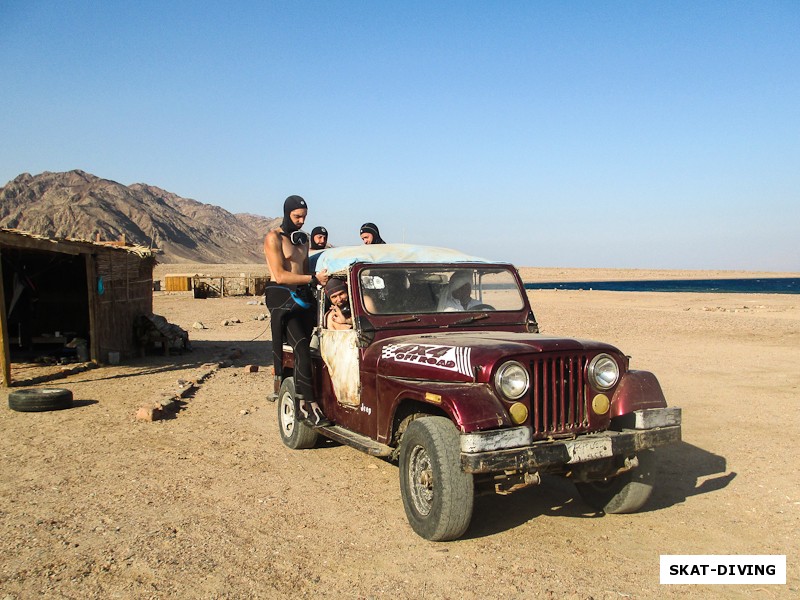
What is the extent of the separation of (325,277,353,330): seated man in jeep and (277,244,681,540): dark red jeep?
12 cm

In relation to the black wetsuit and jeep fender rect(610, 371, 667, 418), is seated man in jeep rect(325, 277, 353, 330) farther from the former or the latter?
jeep fender rect(610, 371, 667, 418)

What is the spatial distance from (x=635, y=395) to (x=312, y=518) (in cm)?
252

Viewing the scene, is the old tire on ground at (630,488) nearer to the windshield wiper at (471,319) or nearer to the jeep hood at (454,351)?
the jeep hood at (454,351)

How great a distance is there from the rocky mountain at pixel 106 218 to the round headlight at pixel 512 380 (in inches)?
4275

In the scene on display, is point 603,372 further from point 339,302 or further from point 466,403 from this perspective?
point 339,302

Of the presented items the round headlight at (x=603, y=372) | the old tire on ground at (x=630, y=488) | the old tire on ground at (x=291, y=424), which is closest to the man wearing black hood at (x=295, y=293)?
the old tire on ground at (x=291, y=424)

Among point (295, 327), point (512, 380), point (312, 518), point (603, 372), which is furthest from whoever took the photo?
point (295, 327)

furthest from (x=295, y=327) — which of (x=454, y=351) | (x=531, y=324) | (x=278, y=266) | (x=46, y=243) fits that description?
(x=46, y=243)

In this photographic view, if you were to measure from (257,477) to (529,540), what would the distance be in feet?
8.82

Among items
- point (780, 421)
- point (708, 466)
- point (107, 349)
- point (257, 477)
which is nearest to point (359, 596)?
point (257, 477)

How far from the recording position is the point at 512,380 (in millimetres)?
4363

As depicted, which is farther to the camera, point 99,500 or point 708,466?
point 708,466

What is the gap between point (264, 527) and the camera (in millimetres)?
4855

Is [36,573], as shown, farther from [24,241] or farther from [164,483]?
[24,241]
